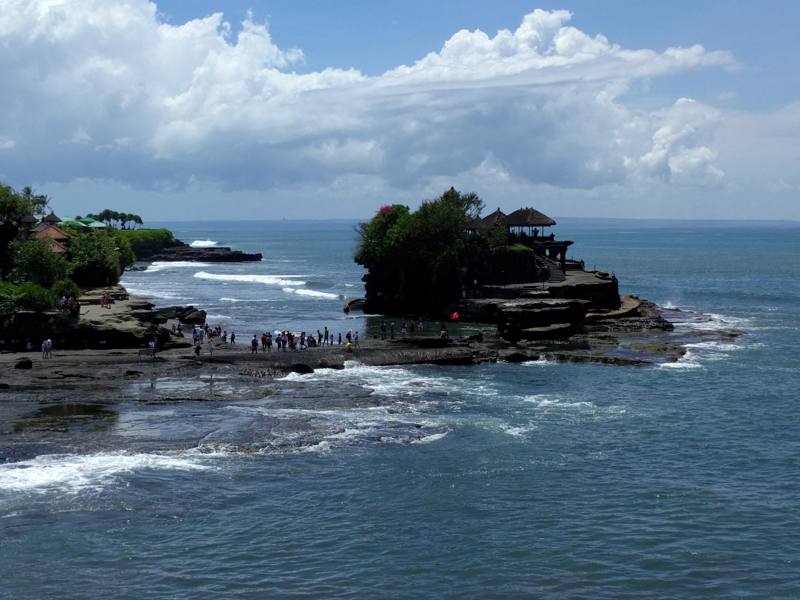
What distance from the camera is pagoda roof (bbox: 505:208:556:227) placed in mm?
88500

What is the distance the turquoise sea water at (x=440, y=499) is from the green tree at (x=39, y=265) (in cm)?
2325

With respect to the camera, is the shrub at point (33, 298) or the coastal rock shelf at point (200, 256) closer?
the shrub at point (33, 298)

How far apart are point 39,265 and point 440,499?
42139 mm

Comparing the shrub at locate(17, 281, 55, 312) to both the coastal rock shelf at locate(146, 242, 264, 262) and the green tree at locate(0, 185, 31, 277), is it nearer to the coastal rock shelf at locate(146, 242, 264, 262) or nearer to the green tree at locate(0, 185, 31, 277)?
the green tree at locate(0, 185, 31, 277)

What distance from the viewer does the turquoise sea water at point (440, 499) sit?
25.6m

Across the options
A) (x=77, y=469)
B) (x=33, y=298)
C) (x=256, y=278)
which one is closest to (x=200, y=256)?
(x=256, y=278)

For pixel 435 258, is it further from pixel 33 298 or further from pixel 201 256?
pixel 201 256

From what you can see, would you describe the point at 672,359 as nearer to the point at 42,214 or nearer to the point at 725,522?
the point at 725,522

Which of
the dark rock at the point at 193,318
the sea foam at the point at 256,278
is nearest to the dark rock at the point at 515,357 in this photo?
the dark rock at the point at 193,318

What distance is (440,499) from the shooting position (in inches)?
1249

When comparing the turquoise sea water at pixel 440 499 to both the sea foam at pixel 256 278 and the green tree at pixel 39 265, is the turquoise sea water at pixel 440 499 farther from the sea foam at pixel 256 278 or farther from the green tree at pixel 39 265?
the sea foam at pixel 256 278

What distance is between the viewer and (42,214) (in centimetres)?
13338

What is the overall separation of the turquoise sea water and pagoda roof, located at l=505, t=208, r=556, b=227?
125 ft

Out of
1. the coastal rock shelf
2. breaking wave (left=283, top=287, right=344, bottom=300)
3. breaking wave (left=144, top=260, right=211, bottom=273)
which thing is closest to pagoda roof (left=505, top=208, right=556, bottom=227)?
breaking wave (left=283, top=287, right=344, bottom=300)
